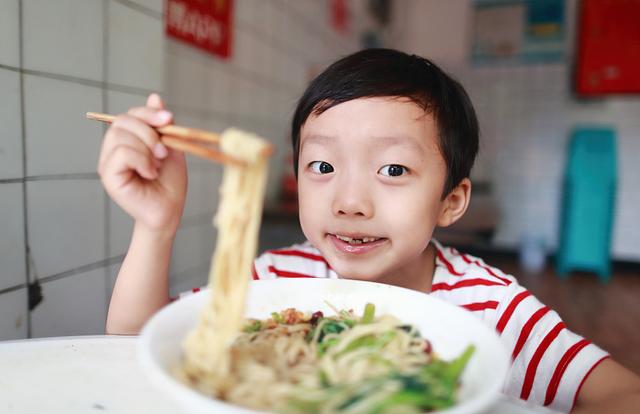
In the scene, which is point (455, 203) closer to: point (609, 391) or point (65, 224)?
point (609, 391)

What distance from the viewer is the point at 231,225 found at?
547 mm

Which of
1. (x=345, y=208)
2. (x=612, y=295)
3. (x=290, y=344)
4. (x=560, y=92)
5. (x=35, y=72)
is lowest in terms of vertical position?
(x=612, y=295)

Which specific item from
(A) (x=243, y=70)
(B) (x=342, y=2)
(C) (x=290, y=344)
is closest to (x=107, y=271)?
(C) (x=290, y=344)

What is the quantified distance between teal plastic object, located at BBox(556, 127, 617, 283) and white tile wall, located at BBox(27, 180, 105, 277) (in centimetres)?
400

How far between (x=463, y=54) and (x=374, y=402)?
5010mm

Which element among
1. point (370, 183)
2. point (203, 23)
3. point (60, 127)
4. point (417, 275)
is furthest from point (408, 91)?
point (203, 23)

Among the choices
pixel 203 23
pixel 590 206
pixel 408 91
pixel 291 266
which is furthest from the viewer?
pixel 590 206

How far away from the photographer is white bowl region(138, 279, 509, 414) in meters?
0.42

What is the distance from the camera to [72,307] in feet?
4.50

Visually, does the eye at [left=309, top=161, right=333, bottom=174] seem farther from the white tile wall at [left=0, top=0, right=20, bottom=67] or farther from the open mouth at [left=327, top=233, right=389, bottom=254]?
the white tile wall at [left=0, top=0, right=20, bottom=67]

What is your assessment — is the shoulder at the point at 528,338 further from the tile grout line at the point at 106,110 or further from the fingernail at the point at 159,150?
the tile grout line at the point at 106,110

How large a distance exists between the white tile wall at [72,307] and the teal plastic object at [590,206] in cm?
398

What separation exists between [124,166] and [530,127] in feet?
15.4

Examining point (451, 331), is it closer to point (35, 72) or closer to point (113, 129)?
point (113, 129)
